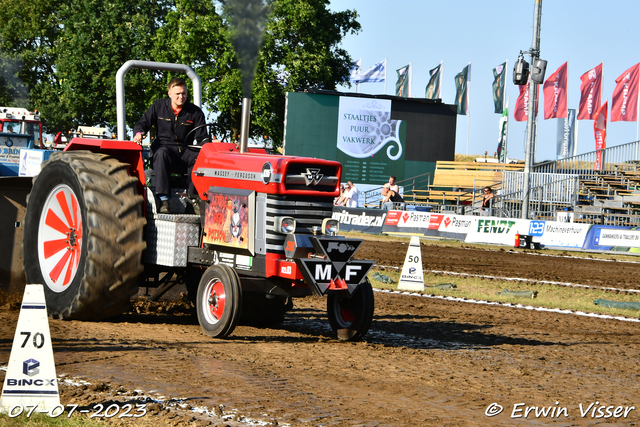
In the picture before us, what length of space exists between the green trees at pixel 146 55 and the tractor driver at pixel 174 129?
2363 cm

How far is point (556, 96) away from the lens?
129 ft

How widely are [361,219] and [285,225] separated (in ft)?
64.3

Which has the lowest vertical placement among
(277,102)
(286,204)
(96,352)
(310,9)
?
(96,352)

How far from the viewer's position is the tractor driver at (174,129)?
7.55 meters

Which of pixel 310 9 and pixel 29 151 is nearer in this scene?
pixel 29 151

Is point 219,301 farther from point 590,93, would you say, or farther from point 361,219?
point 590,93

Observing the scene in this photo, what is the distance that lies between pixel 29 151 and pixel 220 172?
61.5ft

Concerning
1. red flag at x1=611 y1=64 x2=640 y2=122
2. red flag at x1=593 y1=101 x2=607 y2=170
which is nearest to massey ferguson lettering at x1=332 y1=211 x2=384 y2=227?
red flag at x1=611 y1=64 x2=640 y2=122

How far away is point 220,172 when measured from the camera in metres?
7.04

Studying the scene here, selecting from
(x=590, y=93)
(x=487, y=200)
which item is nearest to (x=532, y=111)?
(x=487, y=200)

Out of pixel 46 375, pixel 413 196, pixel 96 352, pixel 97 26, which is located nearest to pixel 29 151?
pixel 413 196

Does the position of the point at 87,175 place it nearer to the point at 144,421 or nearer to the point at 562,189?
the point at 144,421

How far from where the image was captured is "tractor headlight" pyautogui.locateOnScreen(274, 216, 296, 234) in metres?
6.65

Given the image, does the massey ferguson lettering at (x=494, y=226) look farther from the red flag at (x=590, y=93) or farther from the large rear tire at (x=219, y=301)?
the red flag at (x=590, y=93)
